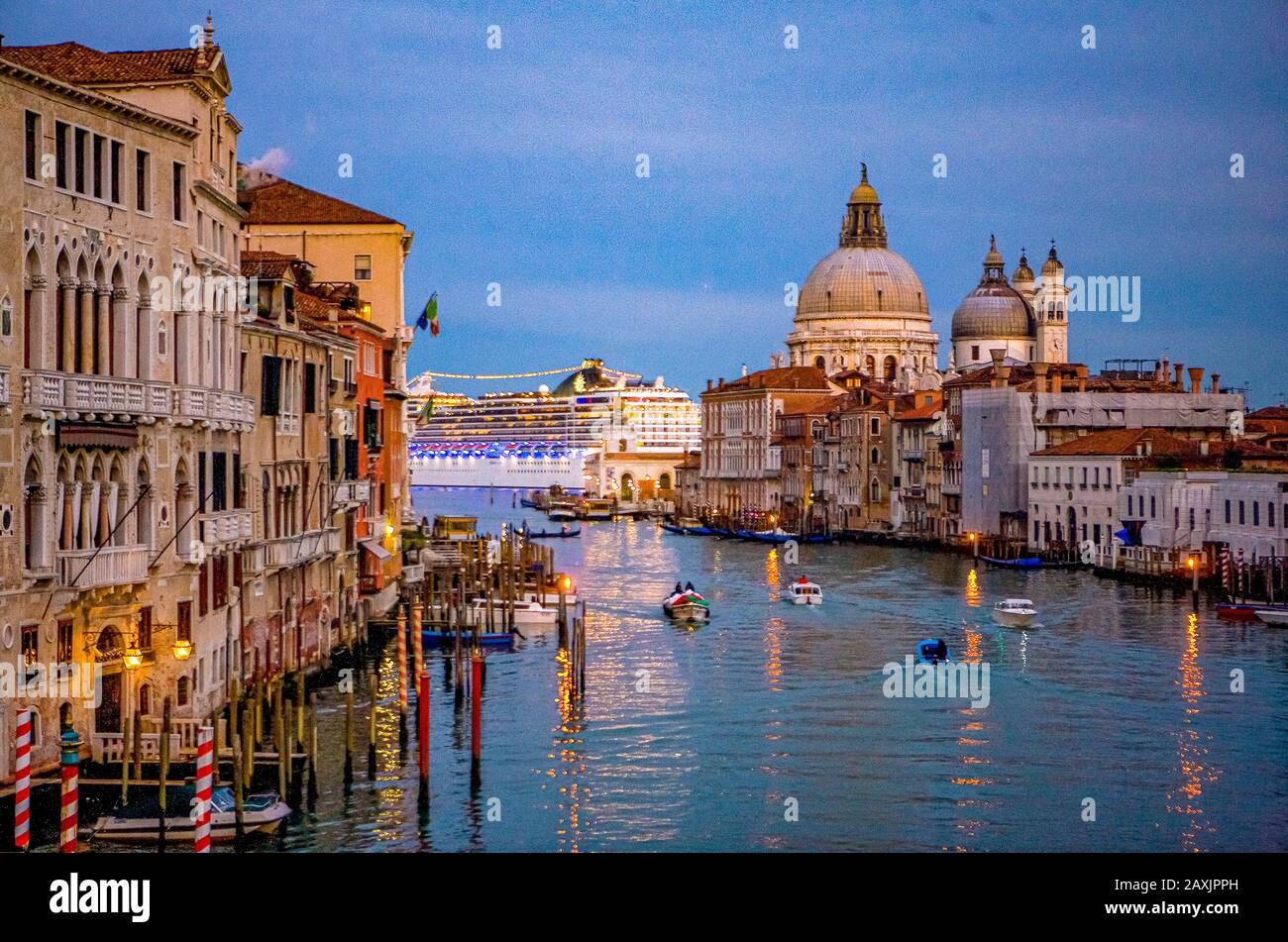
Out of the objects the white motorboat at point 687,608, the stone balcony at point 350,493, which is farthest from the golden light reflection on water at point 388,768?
the white motorboat at point 687,608

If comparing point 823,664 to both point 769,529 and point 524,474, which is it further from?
point 524,474

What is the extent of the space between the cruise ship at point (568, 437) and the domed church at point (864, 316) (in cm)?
1474

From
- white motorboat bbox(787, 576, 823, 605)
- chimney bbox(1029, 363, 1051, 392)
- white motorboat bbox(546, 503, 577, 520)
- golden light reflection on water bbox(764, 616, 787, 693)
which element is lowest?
golden light reflection on water bbox(764, 616, 787, 693)

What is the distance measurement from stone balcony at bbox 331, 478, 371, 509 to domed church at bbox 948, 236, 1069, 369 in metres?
63.7

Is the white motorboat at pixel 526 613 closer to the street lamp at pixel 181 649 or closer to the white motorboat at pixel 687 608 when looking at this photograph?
the white motorboat at pixel 687 608

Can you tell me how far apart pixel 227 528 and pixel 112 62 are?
3.90 metres

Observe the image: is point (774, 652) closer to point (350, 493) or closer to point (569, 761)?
point (350, 493)

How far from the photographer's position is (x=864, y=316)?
3679 inches

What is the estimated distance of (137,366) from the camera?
48.6 feet

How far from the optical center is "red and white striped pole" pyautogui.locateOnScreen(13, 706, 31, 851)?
11.9 metres

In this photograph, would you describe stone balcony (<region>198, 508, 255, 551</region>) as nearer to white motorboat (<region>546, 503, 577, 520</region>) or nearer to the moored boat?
the moored boat

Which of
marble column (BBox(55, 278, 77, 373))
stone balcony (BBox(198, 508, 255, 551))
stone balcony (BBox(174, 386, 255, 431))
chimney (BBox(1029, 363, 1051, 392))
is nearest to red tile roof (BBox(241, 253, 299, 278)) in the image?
stone balcony (BBox(174, 386, 255, 431))

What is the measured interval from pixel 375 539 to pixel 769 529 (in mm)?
44402
